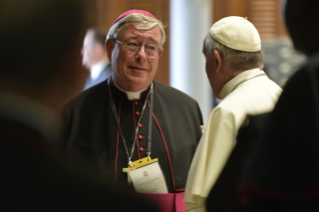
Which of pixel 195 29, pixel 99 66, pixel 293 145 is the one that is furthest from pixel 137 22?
pixel 195 29

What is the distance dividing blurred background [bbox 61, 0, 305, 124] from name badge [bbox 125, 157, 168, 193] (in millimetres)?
3080

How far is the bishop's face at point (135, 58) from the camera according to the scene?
2521 millimetres

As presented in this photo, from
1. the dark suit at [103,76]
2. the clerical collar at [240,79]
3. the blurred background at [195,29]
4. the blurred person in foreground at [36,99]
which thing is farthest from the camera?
the blurred background at [195,29]

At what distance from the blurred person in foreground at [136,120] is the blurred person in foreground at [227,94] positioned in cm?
50

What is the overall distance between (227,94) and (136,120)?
740 mm

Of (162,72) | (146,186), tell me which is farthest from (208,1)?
(146,186)

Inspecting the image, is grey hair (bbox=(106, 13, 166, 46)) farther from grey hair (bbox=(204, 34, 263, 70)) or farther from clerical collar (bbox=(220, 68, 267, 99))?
clerical collar (bbox=(220, 68, 267, 99))

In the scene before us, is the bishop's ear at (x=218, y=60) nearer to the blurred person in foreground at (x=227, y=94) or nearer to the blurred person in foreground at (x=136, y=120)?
the blurred person in foreground at (x=227, y=94)

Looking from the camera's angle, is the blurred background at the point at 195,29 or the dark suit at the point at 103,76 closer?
the dark suit at the point at 103,76

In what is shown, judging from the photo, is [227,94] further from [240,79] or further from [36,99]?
[36,99]

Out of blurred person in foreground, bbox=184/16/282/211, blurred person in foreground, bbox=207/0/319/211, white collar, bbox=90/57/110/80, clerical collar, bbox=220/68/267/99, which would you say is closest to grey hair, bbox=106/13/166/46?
blurred person in foreground, bbox=184/16/282/211

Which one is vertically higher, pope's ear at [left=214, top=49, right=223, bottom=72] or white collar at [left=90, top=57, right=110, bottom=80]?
pope's ear at [left=214, top=49, right=223, bottom=72]

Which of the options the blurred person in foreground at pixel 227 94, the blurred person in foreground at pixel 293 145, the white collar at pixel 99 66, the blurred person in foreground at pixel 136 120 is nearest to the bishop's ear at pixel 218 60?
the blurred person in foreground at pixel 227 94

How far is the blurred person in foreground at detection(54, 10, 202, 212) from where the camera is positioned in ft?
7.79
